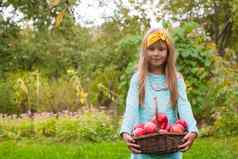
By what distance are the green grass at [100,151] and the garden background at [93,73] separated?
13 millimetres

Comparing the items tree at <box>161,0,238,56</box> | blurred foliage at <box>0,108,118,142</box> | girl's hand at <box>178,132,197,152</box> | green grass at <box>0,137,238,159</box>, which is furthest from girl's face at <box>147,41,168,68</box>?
tree at <box>161,0,238,56</box>

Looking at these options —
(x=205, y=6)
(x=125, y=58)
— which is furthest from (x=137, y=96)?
(x=205, y=6)

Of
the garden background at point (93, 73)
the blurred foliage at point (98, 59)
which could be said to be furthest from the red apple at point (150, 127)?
the blurred foliage at point (98, 59)

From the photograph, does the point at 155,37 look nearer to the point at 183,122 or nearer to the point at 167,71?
→ the point at 167,71

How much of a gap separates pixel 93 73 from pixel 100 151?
8682 millimetres

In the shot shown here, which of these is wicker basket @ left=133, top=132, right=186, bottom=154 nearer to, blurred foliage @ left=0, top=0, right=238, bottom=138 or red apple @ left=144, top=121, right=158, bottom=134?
red apple @ left=144, top=121, right=158, bottom=134

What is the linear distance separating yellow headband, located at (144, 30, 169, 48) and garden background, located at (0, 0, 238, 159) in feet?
3.18

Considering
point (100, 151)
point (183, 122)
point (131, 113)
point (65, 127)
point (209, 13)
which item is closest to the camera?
point (183, 122)

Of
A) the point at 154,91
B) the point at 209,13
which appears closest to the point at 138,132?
the point at 154,91

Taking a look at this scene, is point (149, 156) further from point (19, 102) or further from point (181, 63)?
point (19, 102)

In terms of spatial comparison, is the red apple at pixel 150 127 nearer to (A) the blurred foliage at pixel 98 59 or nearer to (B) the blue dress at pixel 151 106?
(B) the blue dress at pixel 151 106

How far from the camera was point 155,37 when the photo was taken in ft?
13.1

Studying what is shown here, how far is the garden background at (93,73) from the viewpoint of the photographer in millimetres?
8734

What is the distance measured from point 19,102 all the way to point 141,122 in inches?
430
